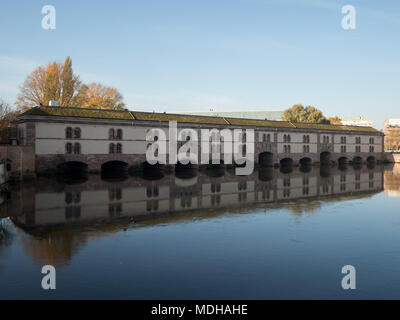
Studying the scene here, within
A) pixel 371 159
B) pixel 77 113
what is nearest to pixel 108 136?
pixel 77 113

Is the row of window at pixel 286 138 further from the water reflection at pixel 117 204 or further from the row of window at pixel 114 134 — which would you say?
the row of window at pixel 114 134

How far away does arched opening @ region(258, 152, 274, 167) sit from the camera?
2426 inches

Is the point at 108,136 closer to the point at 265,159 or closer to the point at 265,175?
the point at 265,175

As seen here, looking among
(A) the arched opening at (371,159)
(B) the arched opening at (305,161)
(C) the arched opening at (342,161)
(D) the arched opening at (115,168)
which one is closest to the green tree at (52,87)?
(D) the arched opening at (115,168)

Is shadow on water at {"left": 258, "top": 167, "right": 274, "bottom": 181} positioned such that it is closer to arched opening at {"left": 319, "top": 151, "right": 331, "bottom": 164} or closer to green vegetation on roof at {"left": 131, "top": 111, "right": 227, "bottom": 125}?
green vegetation on roof at {"left": 131, "top": 111, "right": 227, "bottom": 125}

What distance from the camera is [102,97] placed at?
227 feet

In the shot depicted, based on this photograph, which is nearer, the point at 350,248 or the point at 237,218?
the point at 350,248

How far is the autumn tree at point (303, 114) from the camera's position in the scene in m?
90.4

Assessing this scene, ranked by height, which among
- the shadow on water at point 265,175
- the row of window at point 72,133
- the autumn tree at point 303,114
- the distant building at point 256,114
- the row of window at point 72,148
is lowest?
the shadow on water at point 265,175

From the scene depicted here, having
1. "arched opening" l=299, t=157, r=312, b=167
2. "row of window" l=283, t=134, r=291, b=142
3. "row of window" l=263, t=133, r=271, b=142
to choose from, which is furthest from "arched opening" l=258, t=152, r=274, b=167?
"arched opening" l=299, t=157, r=312, b=167
